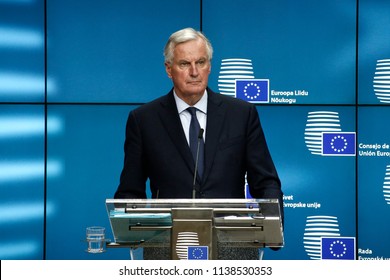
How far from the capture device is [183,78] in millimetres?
3143

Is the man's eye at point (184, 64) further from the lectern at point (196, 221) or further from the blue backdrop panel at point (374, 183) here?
the blue backdrop panel at point (374, 183)

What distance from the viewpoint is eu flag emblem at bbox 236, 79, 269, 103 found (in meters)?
5.10

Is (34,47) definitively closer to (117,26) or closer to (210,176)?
(117,26)

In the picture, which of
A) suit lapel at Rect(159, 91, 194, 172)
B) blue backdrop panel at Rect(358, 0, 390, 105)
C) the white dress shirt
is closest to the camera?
suit lapel at Rect(159, 91, 194, 172)

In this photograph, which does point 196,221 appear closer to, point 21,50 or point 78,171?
point 78,171

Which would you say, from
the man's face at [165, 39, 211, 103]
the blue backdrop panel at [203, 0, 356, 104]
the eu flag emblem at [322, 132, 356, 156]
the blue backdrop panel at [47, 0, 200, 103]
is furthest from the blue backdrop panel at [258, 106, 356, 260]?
the man's face at [165, 39, 211, 103]

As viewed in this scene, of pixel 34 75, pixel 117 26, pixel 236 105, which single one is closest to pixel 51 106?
pixel 34 75

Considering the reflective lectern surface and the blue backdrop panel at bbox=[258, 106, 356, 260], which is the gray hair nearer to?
the reflective lectern surface

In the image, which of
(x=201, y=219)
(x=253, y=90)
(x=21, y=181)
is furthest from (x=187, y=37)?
(x=21, y=181)

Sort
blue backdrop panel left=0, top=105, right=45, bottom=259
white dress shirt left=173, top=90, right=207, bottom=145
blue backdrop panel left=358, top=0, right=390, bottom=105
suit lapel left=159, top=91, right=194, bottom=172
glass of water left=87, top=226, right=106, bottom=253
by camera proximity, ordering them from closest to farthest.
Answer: glass of water left=87, top=226, right=106, bottom=253
suit lapel left=159, top=91, right=194, bottom=172
white dress shirt left=173, top=90, right=207, bottom=145
blue backdrop panel left=0, top=105, right=45, bottom=259
blue backdrop panel left=358, top=0, right=390, bottom=105

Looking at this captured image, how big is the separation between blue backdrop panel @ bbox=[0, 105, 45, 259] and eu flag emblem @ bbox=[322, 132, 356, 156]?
200 cm

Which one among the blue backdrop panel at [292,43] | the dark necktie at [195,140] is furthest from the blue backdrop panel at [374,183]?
the dark necktie at [195,140]

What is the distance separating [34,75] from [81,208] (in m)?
0.99

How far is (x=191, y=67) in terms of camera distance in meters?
3.09
